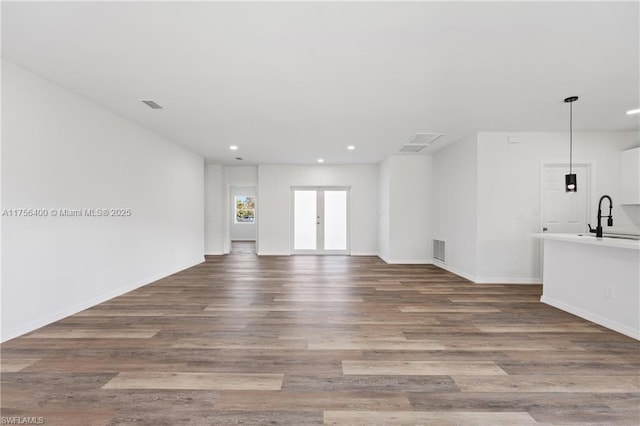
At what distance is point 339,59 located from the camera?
2.72 m

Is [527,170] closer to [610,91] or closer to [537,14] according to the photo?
[610,91]

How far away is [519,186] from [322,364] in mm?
4796

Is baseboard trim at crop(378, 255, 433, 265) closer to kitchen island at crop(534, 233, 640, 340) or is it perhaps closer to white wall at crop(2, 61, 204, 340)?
kitchen island at crop(534, 233, 640, 340)

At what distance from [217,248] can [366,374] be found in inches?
290

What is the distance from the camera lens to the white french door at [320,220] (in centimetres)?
880

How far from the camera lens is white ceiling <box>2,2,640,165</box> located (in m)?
2.14

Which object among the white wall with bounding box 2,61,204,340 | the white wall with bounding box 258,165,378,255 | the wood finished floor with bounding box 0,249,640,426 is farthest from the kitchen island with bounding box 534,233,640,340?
the white wall with bounding box 2,61,204,340

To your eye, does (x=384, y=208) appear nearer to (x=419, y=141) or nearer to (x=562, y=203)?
(x=419, y=141)

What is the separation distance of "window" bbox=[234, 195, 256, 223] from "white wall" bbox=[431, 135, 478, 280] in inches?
331

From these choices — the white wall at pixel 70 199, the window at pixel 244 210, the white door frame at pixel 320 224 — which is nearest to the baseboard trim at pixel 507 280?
the white door frame at pixel 320 224

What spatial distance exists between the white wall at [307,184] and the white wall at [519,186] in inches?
145

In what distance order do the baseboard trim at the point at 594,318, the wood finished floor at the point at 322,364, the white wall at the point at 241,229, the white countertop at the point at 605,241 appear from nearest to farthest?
the wood finished floor at the point at 322,364, the white countertop at the point at 605,241, the baseboard trim at the point at 594,318, the white wall at the point at 241,229

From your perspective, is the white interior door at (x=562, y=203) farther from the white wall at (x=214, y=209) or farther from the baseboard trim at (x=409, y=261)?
the white wall at (x=214, y=209)

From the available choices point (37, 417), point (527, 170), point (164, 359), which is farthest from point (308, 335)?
point (527, 170)
